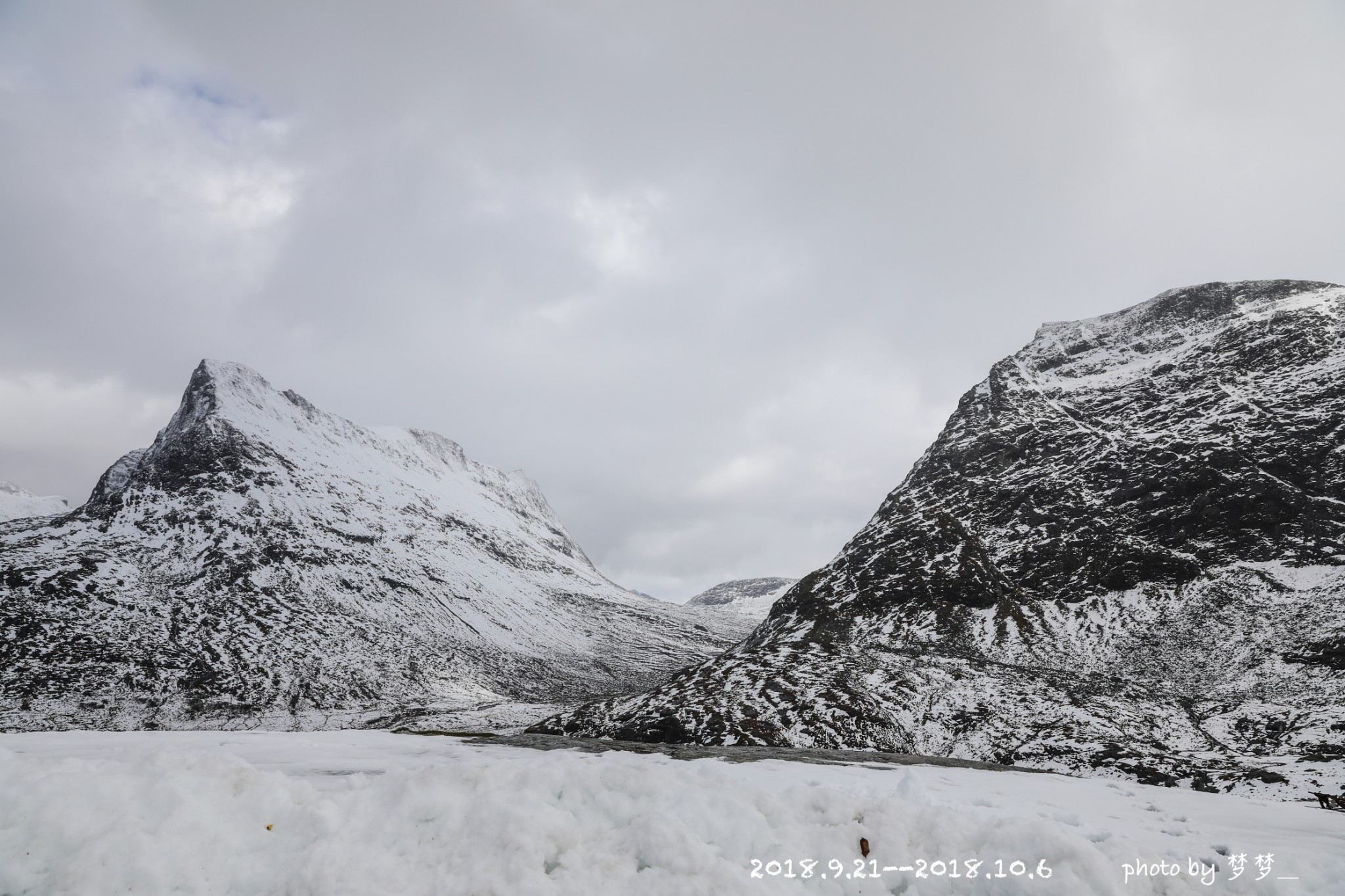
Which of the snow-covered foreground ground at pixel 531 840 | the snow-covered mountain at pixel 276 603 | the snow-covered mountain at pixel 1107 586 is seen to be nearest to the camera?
the snow-covered foreground ground at pixel 531 840

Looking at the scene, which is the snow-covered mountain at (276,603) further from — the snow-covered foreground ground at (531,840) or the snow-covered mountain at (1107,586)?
the snow-covered foreground ground at (531,840)

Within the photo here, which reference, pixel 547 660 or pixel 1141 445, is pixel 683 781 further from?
pixel 547 660

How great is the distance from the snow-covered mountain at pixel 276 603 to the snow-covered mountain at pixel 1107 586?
52.5 metres

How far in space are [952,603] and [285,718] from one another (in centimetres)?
7494

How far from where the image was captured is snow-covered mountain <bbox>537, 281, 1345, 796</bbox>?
33.2 metres

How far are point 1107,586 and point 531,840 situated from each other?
66.4 meters

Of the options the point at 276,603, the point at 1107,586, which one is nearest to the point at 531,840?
the point at 1107,586

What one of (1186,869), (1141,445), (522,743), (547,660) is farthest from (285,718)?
(1141,445)

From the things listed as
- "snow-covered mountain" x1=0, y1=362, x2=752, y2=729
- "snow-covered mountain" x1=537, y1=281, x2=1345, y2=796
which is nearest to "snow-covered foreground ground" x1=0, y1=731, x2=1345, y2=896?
"snow-covered mountain" x1=537, y1=281, x2=1345, y2=796

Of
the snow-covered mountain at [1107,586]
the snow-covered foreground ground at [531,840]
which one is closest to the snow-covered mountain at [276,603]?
the snow-covered mountain at [1107,586]

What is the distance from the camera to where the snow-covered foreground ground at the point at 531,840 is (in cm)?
629

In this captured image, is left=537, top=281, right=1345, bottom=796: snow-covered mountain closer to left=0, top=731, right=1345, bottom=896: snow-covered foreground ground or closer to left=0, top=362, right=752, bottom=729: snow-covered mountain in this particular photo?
left=0, top=731, right=1345, bottom=896: snow-covered foreground ground

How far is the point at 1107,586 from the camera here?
56.8m

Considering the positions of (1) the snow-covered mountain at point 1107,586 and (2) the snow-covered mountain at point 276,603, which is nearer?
(1) the snow-covered mountain at point 1107,586
